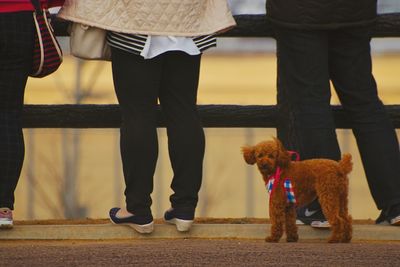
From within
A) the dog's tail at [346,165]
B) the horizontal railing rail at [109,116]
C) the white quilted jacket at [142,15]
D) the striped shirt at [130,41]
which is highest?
the white quilted jacket at [142,15]

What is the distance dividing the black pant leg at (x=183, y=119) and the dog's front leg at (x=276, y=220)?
43 centimetres

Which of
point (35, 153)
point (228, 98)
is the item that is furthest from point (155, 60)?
point (228, 98)

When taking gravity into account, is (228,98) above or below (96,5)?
below

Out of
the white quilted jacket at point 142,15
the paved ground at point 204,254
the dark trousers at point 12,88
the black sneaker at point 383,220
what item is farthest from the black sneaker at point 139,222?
the black sneaker at point 383,220

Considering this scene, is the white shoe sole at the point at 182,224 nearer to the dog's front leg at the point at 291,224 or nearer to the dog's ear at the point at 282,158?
the dog's front leg at the point at 291,224

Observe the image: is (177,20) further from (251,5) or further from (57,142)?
(57,142)

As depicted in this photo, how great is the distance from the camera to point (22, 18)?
16.9 ft

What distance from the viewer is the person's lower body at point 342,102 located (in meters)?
5.36

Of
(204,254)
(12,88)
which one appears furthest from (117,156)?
→ (204,254)

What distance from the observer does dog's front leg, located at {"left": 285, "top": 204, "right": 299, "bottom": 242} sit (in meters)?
5.07

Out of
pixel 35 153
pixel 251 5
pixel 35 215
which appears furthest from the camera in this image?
pixel 35 153

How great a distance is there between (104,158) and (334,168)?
28.5 ft

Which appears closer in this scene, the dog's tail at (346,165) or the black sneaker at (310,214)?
the dog's tail at (346,165)

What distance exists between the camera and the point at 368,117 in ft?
18.0
